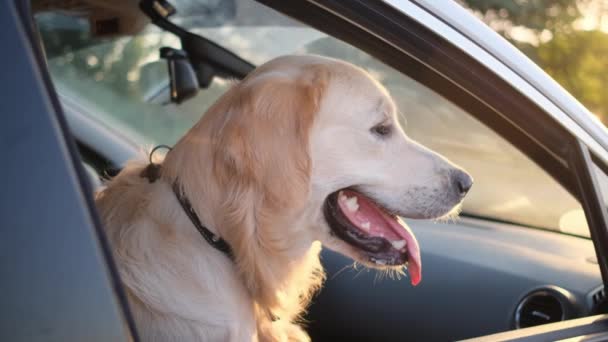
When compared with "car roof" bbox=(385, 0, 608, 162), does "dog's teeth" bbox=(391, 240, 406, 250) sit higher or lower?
lower

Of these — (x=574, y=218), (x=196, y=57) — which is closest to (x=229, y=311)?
(x=574, y=218)

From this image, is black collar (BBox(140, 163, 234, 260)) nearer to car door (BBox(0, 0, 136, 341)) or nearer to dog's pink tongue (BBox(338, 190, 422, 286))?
dog's pink tongue (BBox(338, 190, 422, 286))

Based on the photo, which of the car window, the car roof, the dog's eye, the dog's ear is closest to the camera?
the car roof

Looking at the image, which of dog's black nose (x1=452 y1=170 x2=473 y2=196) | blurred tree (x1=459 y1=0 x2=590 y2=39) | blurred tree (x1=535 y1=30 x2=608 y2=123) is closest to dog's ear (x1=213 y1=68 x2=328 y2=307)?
dog's black nose (x1=452 y1=170 x2=473 y2=196)

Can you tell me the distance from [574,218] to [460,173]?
900 mm

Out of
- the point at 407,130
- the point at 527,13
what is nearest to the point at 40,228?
the point at 407,130

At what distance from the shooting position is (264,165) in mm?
1993

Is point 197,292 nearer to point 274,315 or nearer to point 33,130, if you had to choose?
point 274,315

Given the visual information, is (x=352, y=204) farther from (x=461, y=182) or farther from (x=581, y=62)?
(x=581, y=62)

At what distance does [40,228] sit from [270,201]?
974 millimetres

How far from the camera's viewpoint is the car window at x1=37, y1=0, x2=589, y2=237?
328 cm

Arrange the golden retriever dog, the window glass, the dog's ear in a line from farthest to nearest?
the window glass, the dog's ear, the golden retriever dog

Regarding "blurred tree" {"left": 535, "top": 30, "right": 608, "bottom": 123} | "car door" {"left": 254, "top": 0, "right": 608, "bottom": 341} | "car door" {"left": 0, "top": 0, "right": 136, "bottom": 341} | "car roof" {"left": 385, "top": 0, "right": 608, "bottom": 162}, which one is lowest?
"blurred tree" {"left": 535, "top": 30, "right": 608, "bottom": 123}

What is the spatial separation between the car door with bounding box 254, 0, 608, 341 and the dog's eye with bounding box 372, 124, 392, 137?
32cm
